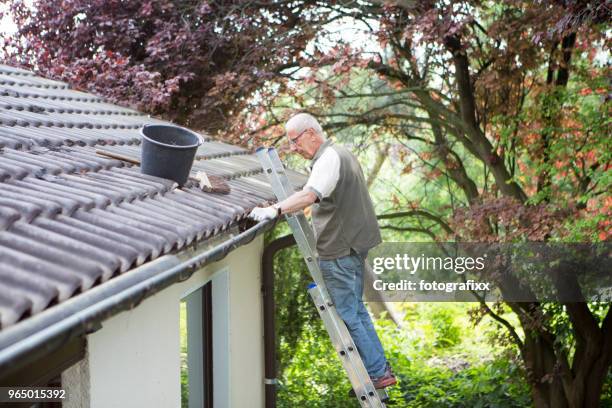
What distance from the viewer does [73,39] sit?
9352 millimetres

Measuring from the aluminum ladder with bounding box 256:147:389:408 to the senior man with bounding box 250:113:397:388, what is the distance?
65 mm

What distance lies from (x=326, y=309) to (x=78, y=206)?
2299mm

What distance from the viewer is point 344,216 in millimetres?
4871

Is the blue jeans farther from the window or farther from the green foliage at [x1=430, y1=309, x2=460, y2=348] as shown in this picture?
the green foliage at [x1=430, y1=309, x2=460, y2=348]

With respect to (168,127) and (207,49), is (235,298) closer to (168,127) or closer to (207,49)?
(168,127)

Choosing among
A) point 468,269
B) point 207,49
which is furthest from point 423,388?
point 207,49

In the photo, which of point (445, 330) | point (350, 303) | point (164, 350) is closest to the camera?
point (164, 350)

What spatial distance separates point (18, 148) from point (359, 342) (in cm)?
232

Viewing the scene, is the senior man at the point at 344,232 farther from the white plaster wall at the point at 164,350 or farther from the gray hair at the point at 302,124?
the white plaster wall at the point at 164,350

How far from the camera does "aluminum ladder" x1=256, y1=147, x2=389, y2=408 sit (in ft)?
15.4

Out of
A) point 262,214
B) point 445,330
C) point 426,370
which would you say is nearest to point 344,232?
point 262,214

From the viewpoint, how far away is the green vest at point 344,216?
15.8 ft

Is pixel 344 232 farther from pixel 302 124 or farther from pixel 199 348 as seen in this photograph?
pixel 199 348

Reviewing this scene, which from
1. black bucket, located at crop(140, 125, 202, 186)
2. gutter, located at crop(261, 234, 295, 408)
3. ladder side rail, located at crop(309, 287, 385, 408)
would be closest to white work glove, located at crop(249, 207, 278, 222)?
black bucket, located at crop(140, 125, 202, 186)
